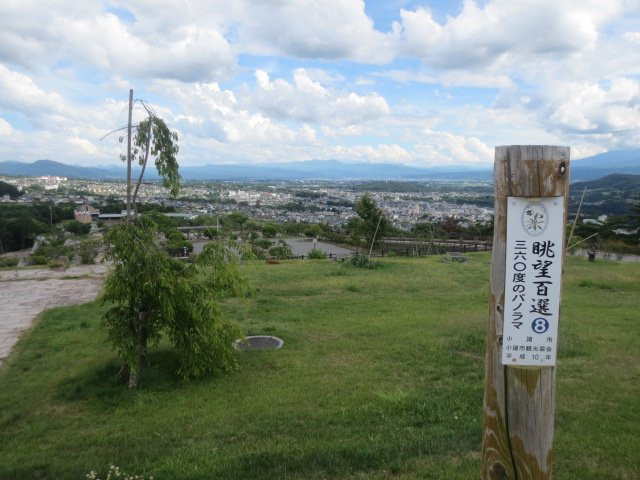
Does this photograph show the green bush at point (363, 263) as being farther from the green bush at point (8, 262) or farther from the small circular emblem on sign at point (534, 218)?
the small circular emblem on sign at point (534, 218)

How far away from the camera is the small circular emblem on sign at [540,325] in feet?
6.81

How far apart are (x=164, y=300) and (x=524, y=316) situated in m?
4.98

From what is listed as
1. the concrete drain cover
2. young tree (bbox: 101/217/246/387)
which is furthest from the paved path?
the concrete drain cover

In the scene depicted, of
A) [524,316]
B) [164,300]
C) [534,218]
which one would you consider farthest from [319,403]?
[534,218]

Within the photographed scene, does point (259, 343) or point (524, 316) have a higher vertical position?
point (524, 316)

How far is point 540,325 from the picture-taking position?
208 centimetres

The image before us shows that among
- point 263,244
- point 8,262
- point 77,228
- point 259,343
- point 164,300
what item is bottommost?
point 8,262

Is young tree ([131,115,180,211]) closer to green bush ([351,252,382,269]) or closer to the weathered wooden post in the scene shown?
the weathered wooden post

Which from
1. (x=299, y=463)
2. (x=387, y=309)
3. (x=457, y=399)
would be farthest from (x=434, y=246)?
(x=299, y=463)

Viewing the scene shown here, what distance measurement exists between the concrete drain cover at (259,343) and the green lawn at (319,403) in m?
0.24

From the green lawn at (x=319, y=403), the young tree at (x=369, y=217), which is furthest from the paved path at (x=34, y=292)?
the young tree at (x=369, y=217)

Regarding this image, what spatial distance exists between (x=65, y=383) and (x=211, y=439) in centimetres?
309

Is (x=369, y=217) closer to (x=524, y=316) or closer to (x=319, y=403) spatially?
(x=319, y=403)

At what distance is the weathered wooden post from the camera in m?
2.03
